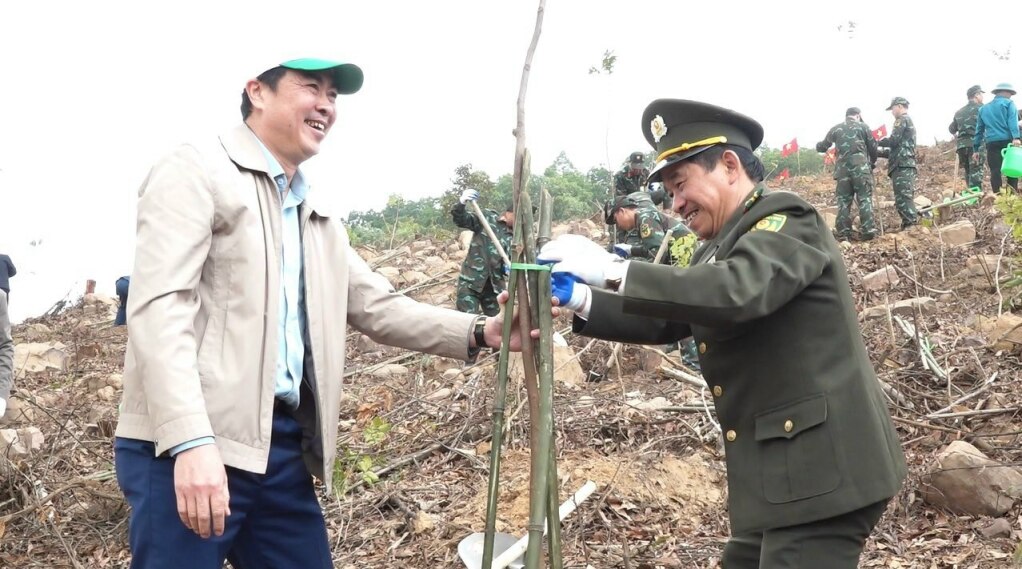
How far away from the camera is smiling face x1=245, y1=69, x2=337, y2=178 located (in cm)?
238

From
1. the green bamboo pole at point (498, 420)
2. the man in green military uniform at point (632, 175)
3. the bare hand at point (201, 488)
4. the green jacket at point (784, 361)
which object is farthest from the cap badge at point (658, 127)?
the man in green military uniform at point (632, 175)

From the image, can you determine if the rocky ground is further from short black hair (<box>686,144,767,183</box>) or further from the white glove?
short black hair (<box>686,144,767,183</box>)

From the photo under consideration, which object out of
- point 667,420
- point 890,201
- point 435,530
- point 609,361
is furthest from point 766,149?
point 435,530

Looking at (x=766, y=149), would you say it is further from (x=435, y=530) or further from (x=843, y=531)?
(x=843, y=531)

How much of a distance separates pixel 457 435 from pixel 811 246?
354 cm

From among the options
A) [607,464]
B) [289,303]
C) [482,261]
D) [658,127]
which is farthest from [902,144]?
[289,303]

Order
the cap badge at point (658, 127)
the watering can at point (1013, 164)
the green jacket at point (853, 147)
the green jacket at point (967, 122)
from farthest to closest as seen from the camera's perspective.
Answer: the green jacket at point (967, 122)
the green jacket at point (853, 147)
the watering can at point (1013, 164)
the cap badge at point (658, 127)

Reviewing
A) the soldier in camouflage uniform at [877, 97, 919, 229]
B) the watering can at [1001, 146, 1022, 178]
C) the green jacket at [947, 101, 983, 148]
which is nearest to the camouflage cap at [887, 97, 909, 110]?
the soldier in camouflage uniform at [877, 97, 919, 229]

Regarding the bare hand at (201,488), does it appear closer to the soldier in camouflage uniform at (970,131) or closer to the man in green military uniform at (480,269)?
the man in green military uniform at (480,269)

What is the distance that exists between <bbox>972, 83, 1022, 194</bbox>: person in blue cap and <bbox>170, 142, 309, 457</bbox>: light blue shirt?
10478 millimetres

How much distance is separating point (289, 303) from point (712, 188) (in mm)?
1157

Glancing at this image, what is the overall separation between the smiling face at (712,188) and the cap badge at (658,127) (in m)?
0.13

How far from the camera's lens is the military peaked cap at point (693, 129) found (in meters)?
2.41

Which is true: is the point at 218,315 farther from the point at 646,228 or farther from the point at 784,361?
the point at 646,228
